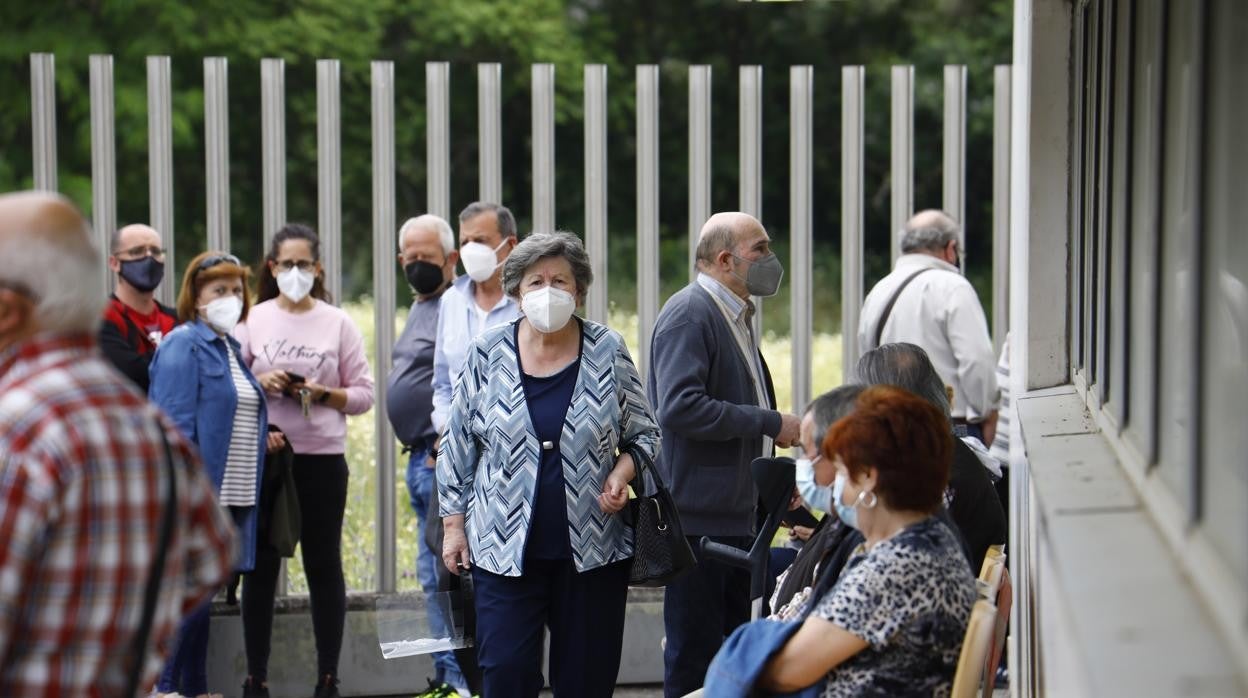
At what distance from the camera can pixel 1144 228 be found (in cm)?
329

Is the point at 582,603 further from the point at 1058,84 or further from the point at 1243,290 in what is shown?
the point at 1243,290

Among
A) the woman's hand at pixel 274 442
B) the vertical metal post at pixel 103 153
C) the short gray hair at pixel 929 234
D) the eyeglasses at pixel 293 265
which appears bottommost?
the woman's hand at pixel 274 442

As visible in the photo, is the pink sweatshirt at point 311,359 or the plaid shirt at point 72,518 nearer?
the plaid shirt at point 72,518

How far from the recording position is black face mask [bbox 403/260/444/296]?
23.2 feet

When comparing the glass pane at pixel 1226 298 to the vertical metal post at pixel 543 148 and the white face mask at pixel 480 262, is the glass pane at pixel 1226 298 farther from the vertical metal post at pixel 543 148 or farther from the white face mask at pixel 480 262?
the vertical metal post at pixel 543 148

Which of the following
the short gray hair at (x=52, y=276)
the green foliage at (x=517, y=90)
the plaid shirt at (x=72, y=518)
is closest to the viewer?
the plaid shirt at (x=72, y=518)

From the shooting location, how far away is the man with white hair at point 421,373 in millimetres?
6883

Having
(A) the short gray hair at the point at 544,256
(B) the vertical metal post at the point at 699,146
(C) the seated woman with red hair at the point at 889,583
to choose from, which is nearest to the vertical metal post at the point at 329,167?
(B) the vertical metal post at the point at 699,146

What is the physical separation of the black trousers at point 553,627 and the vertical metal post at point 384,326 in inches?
95.3

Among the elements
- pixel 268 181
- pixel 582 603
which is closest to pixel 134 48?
pixel 268 181

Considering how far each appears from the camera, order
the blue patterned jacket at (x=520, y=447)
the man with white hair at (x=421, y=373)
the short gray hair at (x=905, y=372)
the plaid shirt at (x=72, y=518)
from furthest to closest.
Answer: the man with white hair at (x=421, y=373) → the blue patterned jacket at (x=520, y=447) → the short gray hair at (x=905, y=372) → the plaid shirt at (x=72, y=518)

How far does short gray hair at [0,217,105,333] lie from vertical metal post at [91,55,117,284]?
5.00 metres

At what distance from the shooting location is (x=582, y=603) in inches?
199

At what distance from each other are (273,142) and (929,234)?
2833 mm
